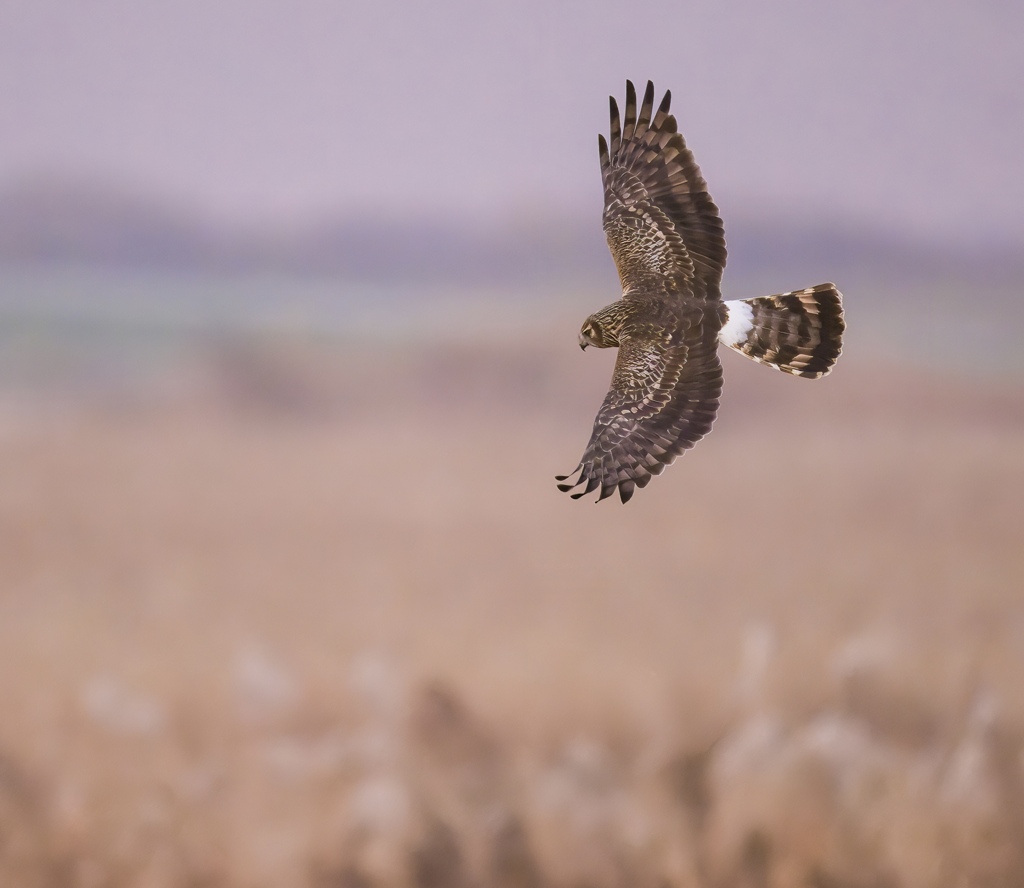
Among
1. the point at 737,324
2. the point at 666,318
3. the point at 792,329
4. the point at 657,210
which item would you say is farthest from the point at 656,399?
the point at 657,210

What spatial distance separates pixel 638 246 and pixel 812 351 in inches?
28.1

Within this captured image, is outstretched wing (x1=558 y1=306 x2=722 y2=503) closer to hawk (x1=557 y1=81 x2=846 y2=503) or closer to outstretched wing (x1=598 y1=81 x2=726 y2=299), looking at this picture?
hawk (x1=557 y1=81 x2=846 y2=503)

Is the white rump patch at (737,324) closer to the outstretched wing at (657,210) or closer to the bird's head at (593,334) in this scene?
the outstretched wing at (657,210)

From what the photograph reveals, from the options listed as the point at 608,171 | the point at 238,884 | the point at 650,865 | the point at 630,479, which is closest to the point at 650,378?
the point at 630,479

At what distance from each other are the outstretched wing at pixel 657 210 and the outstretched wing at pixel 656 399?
0.22 metres

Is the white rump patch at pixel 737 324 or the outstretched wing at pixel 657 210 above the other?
the outstretched wing at pixel 657 210

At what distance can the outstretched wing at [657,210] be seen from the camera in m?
3.84

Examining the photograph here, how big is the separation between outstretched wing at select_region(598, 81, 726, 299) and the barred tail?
0.16m

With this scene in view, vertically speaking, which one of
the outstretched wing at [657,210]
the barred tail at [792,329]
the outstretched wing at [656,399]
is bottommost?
the outstretched wing at [656,399]

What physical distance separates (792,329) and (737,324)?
0.21 metres

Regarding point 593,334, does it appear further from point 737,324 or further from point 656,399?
point 737,324

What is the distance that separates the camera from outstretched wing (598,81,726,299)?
384cm

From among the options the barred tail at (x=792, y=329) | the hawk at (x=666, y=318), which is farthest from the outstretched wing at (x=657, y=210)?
the barred tail at (x=792, y=329)

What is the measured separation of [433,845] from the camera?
74.0 ft
